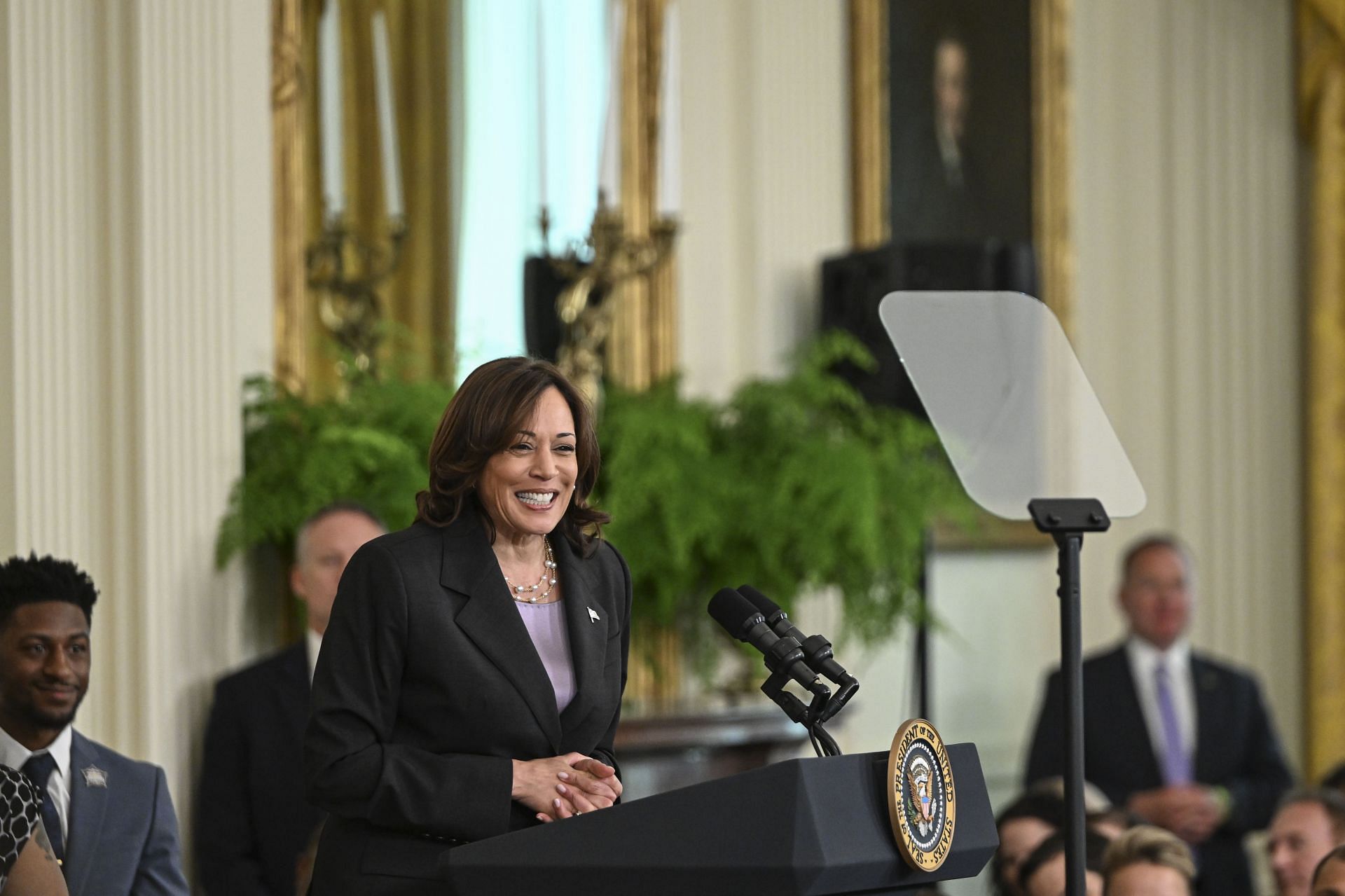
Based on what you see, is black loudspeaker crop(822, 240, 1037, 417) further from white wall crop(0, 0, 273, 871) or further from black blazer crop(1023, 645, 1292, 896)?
white wall crop(0, 0, 273, 871)

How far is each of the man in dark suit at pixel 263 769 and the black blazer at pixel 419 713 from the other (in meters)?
1.62

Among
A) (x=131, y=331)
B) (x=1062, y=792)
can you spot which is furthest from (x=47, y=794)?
(x=1062, y=792)

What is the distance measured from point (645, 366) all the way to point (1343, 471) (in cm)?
347

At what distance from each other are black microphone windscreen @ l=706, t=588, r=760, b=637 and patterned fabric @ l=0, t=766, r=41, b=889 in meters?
1.12

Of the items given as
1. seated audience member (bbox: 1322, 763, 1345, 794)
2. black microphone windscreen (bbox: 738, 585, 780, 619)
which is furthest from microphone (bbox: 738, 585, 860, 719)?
seated audience member (bbox: 1322, 763, 1345, 794)

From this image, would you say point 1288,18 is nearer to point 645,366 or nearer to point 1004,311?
point 645,366

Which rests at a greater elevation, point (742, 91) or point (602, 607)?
point (742, 91)

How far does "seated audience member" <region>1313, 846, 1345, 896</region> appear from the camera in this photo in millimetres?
3463

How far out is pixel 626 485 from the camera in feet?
16.2

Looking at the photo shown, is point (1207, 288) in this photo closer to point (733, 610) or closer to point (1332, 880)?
point (1332, 880)

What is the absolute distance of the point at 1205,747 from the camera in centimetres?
581

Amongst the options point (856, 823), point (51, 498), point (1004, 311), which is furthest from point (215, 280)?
point (856, 823)

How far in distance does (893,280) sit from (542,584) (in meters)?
3.62

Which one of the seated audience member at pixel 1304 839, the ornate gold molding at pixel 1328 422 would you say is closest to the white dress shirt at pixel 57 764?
the seated audience member at pixel 1304 839
